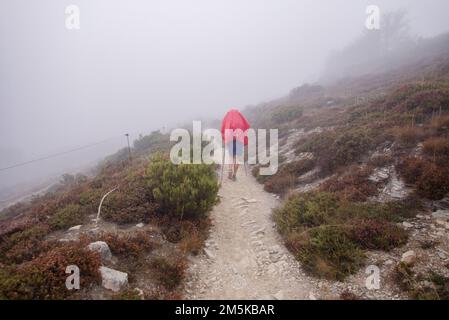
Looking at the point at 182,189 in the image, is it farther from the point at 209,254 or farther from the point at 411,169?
the point at 411,169

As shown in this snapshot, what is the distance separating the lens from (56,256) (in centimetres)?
489

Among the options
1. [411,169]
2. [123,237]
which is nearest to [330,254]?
[411,169]

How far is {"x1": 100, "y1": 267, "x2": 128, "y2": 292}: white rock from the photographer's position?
15.8 ft

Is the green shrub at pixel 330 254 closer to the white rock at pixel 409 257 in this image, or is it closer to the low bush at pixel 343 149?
the white rock at pixel 409 257

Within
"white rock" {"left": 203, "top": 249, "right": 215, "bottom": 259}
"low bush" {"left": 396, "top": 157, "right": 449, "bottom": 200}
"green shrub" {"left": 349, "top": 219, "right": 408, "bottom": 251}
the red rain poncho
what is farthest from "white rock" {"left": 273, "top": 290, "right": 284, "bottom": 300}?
the red rain poncho

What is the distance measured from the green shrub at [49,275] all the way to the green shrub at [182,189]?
242 centimetres

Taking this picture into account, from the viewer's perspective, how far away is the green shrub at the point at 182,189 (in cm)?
714

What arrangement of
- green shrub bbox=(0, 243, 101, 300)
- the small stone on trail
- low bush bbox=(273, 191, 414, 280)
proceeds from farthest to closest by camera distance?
the small stone on trail
low bush bbox=(273, 191, 414, 280)
green shrub bbox=(0, 243, 101, 300)

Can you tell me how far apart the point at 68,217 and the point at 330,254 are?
273 inches

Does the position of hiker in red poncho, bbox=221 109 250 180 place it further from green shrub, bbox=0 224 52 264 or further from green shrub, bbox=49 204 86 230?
green shrub, bbox=0 224 52 264

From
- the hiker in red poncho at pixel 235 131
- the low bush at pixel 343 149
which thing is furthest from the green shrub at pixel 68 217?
the low bush at pixel 343 149

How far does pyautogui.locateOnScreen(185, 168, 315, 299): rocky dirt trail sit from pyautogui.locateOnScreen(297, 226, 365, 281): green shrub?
33 centimetres
